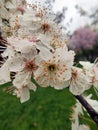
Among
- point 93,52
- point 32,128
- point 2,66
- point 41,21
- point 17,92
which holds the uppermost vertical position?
point 41,21

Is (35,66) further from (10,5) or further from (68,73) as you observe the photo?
(10,5)

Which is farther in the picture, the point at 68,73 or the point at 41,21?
the point at 41,21

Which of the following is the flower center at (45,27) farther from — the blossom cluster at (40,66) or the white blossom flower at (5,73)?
the white blossom flower at (5,73)

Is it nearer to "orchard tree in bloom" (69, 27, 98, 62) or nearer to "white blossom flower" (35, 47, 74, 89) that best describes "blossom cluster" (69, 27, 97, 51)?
"orchard tree in bloom" (69, 27, 98, 62)

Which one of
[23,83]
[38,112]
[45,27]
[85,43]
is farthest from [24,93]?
[85,43]

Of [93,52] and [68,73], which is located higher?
[68,73]

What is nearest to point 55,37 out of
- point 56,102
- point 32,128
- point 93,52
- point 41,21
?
point 41,21

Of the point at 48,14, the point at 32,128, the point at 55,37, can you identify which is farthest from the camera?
the point at 32,128
